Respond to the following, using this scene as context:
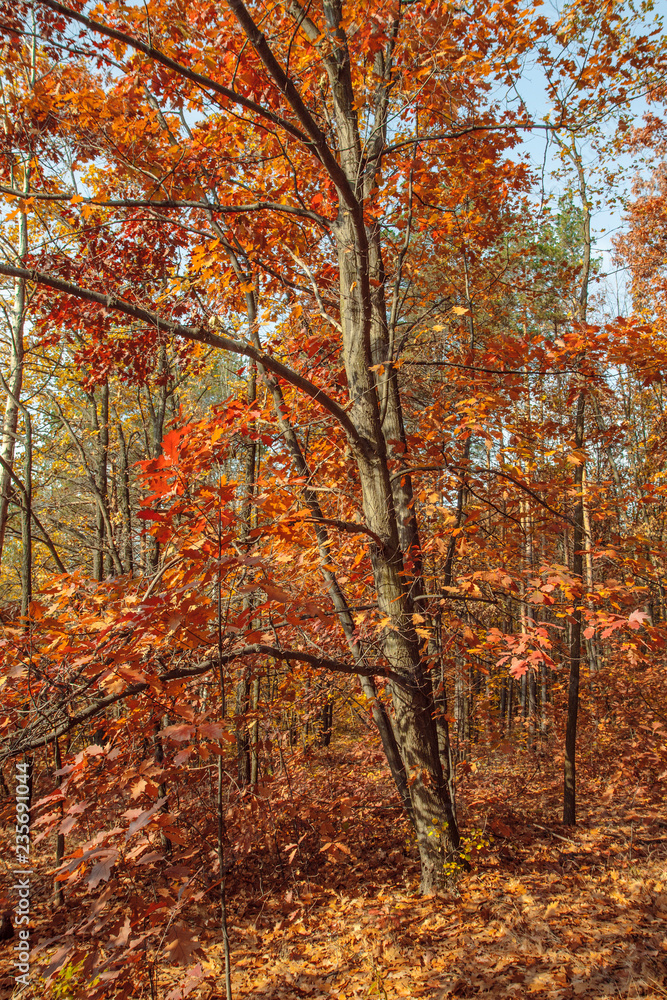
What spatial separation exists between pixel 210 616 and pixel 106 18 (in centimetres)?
514

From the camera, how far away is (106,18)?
172 inches

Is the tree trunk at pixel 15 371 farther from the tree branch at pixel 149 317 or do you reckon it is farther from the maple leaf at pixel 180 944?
the maple leaf at pixel 180 944

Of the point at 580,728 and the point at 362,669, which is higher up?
the point at 362,669

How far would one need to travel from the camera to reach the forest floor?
3650 mm

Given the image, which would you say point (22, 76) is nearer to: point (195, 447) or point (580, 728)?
point (195, 447)

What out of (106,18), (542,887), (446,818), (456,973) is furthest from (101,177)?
(542,887)

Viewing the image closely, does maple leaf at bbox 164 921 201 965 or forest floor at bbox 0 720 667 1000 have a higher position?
maple leaf at bbox 164 921 201 965

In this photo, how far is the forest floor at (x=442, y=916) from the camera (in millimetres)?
3650

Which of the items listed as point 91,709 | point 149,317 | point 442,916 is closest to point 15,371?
point 149,317

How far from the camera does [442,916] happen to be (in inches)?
170

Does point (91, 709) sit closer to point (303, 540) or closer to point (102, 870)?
point (102, 870)

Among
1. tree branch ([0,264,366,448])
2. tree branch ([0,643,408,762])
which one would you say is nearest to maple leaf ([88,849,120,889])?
tree branch ([0,643,408,762])

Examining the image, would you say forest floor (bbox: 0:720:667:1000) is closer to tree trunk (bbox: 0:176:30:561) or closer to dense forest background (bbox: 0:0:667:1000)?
dense forest background (bbox: 0:0:667:1000)

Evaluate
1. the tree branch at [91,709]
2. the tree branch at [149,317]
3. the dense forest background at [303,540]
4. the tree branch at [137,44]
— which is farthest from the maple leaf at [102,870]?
the tree branch at [137,44]
